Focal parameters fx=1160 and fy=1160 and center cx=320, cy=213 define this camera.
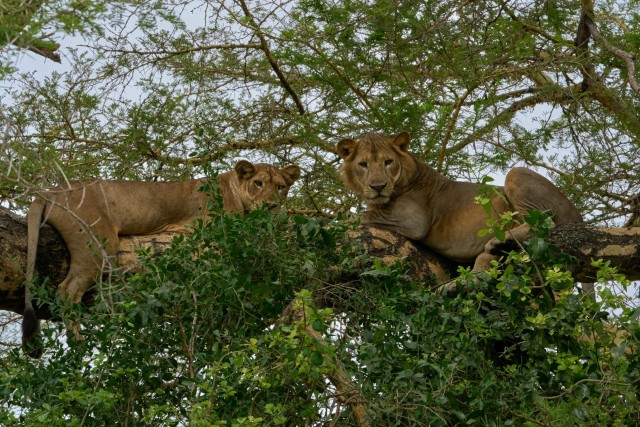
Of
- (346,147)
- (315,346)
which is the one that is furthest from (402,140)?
(315,346)

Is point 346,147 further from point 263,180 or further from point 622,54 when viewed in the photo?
point 622,54

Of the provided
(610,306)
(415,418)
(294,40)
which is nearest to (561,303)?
(610,306)

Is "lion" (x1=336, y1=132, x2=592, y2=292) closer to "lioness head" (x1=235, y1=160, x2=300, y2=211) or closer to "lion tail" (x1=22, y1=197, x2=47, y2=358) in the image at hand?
"lioness head" (x1=235, y1=160, x2=300, y2=211)

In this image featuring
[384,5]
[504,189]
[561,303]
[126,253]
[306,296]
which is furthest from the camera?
[384,5]

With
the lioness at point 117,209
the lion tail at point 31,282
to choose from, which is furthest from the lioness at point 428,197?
the lion tail at point 31,282

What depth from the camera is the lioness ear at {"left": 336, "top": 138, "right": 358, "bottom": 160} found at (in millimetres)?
8484

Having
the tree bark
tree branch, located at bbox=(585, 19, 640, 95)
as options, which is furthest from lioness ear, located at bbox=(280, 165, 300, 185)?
tree branch, located at bbox=(585, 19, 640, 95)

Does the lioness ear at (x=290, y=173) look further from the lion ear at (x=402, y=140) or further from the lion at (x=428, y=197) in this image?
the lion ear at (x=402, y=140)

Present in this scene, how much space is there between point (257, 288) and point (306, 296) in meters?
0.81

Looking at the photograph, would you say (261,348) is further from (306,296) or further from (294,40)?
(294,40)

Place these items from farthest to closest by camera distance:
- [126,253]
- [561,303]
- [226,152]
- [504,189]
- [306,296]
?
[226,152]
[504,189]
[126,253]
[561,303]
[306,296]

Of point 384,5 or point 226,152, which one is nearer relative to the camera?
point 384,5

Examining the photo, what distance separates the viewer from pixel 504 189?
8070 millimetres

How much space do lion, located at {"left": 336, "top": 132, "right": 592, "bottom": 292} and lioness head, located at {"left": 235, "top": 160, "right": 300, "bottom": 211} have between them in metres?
0.73
